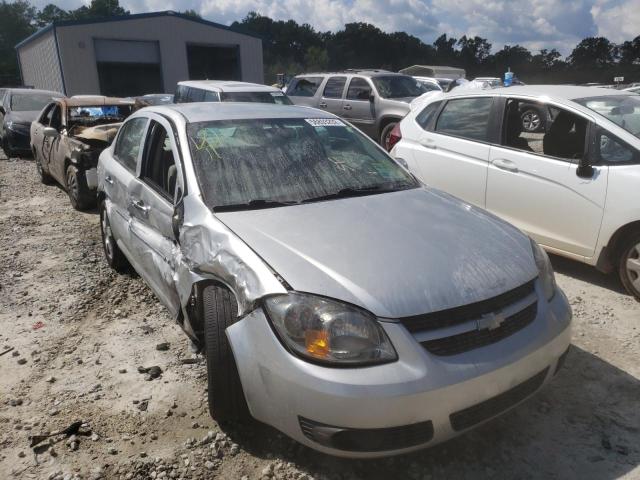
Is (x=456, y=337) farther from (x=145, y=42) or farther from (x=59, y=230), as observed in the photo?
(x=145, y=42)

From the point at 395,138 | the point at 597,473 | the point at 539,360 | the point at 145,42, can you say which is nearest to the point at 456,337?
the point at 539,360

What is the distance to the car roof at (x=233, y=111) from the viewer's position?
343cm

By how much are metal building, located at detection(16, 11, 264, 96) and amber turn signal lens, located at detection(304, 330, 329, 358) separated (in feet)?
85.1

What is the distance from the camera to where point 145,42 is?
26.4m

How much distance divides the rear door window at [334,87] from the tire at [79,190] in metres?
6.14

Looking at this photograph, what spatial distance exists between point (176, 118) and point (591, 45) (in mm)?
77038

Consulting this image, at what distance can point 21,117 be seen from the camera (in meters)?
11.7

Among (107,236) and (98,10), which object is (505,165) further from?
(98,10)

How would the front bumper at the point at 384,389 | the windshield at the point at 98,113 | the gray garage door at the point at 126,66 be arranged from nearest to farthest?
the front bumper at the point at 384,389, the windshield at the point at 98,113, the gray garage door at the point at 126,66

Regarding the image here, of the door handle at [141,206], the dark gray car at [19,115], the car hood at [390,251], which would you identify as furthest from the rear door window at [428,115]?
the dark gray car at [19,115]

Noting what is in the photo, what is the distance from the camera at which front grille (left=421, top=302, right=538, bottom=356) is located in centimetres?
204

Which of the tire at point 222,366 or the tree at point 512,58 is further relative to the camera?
the tree at point 512,58

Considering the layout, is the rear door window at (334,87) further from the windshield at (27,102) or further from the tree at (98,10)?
the tree at (98,10)

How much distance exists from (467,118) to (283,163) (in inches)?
106
